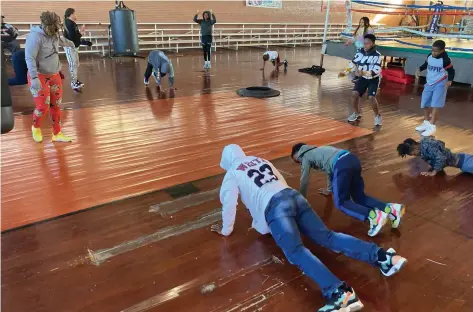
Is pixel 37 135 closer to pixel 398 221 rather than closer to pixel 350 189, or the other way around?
pixel 350 189

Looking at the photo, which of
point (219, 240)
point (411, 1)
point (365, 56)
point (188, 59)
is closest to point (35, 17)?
point (188, 59)

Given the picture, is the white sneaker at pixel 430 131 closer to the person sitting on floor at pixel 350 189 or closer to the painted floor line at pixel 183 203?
the person sitting on floor at pixel 350 189

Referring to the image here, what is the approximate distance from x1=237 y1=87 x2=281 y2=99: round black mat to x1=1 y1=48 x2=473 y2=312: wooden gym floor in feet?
2.74

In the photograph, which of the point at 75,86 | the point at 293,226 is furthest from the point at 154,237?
the point at 75,86

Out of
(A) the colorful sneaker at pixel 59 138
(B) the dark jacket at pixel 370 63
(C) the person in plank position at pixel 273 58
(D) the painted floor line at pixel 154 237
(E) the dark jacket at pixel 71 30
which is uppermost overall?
(E) the dark jacket at pixel 71 30

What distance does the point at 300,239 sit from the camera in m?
2.24

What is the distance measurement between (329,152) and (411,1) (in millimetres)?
19392

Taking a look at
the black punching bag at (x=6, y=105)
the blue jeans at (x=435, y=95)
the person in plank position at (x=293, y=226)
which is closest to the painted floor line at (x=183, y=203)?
the person in plank position at (x=293, y=226)

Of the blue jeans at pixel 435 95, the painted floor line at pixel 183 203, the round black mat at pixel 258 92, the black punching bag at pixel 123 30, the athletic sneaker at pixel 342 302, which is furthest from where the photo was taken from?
the black punching bag at pixel 123 30

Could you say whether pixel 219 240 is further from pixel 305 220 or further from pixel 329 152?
pixel 329 152

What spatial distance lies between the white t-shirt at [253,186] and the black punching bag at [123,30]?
8686 mm

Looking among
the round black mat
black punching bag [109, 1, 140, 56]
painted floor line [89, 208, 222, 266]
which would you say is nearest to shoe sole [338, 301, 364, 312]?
painted floor line [89, 208, 222, 266]

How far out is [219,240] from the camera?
2.74 m

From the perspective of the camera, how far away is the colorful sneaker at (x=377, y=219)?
2746 mm
